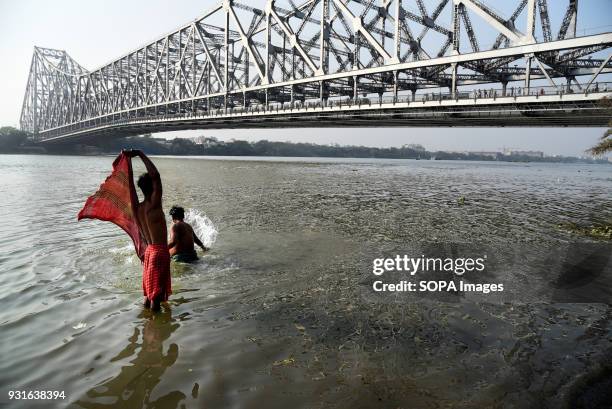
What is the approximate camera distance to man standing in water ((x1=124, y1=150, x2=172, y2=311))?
187 inches

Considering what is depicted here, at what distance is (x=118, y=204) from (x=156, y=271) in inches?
44.8

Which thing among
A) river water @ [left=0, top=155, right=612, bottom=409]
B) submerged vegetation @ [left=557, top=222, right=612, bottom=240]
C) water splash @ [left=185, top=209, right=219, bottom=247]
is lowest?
submerged vegetation @ [left=557, top=222, right=612, bottom=240]

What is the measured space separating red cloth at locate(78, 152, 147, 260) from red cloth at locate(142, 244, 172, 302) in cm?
29

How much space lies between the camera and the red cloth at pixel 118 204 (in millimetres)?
4957

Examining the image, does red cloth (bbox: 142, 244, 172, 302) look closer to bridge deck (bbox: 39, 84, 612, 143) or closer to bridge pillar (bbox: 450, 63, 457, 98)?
bridge deck (bbox: 39, 84, 612, 143)

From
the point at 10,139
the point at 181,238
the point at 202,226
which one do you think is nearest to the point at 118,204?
the point at 181,238

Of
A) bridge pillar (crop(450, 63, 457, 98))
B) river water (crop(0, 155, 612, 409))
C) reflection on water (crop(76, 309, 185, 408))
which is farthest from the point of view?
bridge pillar (crop(450, 63, 457, 98))

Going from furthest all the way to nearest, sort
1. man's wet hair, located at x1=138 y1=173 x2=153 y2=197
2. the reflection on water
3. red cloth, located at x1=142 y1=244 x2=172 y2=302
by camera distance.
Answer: red cloth, located at x1=142 y1=244 x2=172 y2=302 → man's wet hair, located at x1=138 y1=173 x2=153 y2=197 → the reflection on water

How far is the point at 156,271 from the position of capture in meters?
4.84

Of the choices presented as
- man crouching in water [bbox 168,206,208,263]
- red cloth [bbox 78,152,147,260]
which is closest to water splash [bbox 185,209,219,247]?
man crouching in water [bbox 168,206,208,263]

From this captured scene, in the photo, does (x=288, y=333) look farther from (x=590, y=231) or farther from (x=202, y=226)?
(x=590, y=231)

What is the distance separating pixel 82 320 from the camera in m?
4.87

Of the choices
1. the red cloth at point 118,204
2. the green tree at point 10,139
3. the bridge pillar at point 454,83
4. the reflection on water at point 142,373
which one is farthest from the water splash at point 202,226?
the green tree at point 10,139

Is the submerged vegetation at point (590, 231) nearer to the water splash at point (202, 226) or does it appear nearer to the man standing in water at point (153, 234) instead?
the water splash at point (202, 226)
